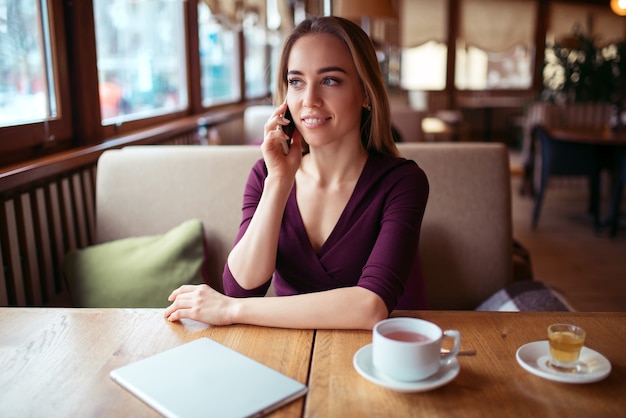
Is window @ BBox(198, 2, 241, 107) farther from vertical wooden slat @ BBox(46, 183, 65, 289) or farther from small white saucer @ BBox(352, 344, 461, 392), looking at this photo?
small white saucer @ BBox(352, 344, 461, 392)

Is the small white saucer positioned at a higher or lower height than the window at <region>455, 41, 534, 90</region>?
lower

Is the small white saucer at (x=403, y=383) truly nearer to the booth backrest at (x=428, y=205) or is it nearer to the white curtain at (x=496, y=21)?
the booth backrest at (x=428, y=205)

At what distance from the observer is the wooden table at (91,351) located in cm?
87

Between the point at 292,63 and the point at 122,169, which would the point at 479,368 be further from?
the point at 122,169

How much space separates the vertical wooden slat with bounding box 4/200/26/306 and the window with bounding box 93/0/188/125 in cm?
110

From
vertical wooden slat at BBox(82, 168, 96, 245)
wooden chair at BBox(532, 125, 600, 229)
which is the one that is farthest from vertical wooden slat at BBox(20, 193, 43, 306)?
wooden chair at BBox(532, 125, 600, 229)

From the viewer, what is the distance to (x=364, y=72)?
1.47 m

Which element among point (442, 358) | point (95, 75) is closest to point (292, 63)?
point (442, 358)

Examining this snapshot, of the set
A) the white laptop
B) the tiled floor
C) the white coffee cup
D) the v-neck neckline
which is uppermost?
the v-neck neckline

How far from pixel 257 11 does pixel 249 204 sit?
15.8ft

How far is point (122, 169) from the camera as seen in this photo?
7.04ft

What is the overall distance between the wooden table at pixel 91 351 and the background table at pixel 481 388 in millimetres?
43

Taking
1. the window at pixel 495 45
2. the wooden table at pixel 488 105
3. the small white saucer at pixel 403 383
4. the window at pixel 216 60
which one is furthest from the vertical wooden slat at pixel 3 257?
the window at pixel 495 45

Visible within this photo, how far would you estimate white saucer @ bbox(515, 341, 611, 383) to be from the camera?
0.92 meters
